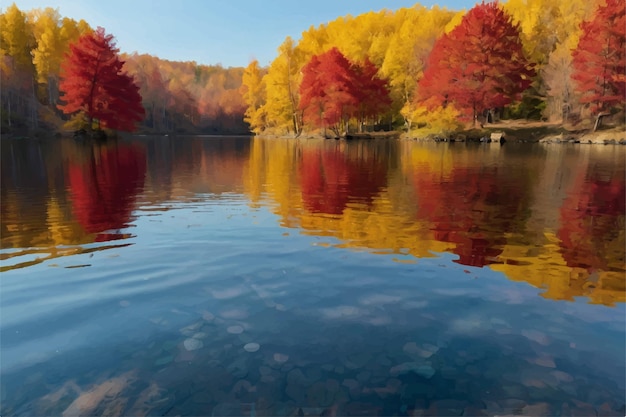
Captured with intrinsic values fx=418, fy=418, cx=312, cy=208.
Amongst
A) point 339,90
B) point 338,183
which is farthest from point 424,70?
point 338,183

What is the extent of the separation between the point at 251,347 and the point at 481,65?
4645cm

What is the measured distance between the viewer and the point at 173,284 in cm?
577

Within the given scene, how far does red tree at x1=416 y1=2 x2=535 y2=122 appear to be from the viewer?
142ft

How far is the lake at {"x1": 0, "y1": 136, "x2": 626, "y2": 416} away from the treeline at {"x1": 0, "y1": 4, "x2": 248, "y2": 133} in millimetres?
52458

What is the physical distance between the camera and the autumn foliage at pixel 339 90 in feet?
160

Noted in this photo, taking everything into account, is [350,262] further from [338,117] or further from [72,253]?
[338,117]

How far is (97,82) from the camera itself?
4612 centimetres

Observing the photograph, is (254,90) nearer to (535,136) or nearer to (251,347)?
(535,136)

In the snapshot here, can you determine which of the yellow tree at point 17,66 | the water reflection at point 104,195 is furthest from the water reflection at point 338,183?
the yellow tree at point 17,66

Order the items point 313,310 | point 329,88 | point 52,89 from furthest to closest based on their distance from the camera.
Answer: point 52,89 < point 329,88 < point 313,310

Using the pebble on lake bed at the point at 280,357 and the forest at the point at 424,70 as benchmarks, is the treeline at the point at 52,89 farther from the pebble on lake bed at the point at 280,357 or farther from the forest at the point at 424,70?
the pebble on lake bed at the point at 280,357

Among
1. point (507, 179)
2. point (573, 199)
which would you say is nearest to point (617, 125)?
point (507, 179)

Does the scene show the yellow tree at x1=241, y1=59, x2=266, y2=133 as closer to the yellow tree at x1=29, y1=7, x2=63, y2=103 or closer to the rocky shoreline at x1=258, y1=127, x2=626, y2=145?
the yellow tree at x1=29, y1=7, x2=63, y2=103

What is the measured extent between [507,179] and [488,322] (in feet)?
42.5
